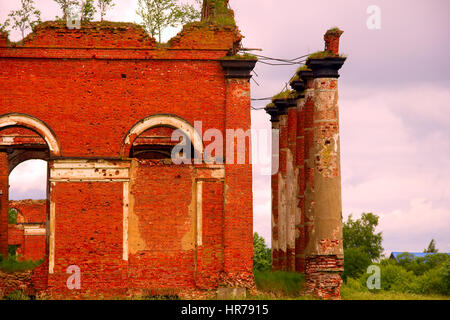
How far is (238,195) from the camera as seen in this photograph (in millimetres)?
17688

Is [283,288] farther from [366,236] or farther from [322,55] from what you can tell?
[366,236]

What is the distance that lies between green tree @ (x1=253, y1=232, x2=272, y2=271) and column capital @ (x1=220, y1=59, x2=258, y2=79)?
20654 mm

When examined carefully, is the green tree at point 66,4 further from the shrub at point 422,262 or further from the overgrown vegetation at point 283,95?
the shrub at point 422,262

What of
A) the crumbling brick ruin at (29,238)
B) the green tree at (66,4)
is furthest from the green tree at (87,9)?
the crumbling brick ruin at (29,238)

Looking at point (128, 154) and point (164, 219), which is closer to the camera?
point (164, 219)

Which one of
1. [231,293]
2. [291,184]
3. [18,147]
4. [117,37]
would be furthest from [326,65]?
[18,147]

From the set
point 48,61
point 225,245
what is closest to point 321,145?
point 225,245

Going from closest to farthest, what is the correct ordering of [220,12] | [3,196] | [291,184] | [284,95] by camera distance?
[220,12], [291,184], [284,95], [3,196]

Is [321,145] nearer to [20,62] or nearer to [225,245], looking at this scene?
[225,245]

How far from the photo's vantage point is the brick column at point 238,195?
1745 cm

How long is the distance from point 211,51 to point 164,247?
5.40 m

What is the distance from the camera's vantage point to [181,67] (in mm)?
18141

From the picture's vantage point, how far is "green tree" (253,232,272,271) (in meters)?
37.8

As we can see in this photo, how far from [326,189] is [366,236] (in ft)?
126
